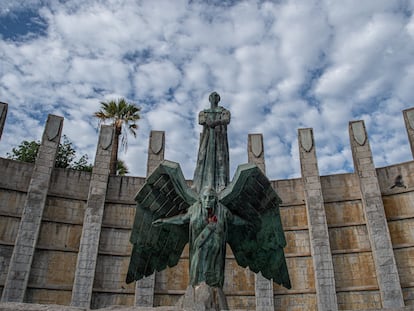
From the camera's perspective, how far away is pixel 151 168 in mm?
18125

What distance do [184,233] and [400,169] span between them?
44.1ft

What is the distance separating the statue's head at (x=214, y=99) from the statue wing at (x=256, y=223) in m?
1.74

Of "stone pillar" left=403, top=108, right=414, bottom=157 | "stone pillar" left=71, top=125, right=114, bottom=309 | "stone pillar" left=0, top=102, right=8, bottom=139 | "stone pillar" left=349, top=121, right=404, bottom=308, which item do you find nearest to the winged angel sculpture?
"stone pillar" left=71, top=125, right=114, bottom=309

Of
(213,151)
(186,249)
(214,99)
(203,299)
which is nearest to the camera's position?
(203,299)

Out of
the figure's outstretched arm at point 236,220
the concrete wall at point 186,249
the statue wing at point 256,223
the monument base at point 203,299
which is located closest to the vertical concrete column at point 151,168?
the concrete wall at point 186,249

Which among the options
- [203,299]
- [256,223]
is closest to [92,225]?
[256,223]

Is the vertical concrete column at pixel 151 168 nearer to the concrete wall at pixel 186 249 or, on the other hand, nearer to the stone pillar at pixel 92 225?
the concrete wall at pixel 186 249

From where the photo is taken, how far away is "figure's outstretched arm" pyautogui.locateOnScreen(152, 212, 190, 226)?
290 inches

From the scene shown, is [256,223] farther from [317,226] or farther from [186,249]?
[317,226]

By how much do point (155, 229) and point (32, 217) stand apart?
1021cm

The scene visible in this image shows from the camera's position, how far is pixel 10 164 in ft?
55.6

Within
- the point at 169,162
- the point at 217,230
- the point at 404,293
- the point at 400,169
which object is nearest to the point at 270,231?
the point at 217,230

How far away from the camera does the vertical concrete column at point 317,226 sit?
619 inches

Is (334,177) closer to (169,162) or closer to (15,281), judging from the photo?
(169,162)
